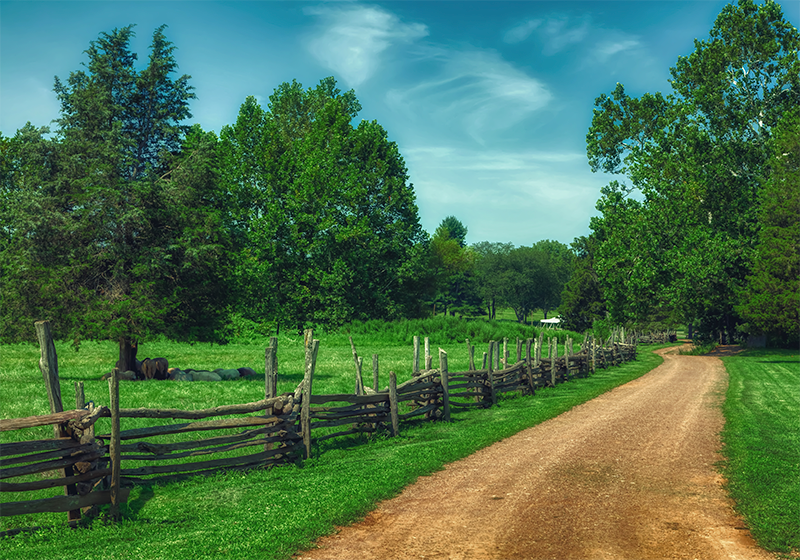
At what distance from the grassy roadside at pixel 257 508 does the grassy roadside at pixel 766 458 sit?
5090 millimetres

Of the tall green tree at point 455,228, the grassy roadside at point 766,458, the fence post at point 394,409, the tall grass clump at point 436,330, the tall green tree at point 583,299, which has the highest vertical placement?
the tall green tree at point 455,228

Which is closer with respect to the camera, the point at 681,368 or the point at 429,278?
the point at 681,368

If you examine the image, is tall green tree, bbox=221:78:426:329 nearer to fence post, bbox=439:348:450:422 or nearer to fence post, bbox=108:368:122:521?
fence post, bbox=439:348:450:422

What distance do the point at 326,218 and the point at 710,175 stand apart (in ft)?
102

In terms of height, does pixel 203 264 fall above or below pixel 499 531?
above

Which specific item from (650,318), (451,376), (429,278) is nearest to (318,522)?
(451,376)

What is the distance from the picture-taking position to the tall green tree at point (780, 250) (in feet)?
124

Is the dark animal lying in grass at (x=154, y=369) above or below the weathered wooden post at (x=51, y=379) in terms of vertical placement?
below

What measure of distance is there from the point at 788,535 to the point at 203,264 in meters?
22.1

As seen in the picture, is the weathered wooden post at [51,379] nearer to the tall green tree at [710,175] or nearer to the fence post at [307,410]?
the fence post at [307,410]

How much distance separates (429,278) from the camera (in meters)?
62.6

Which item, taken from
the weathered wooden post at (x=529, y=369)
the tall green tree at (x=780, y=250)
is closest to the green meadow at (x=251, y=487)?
the weathered wooden post at (x=529, y=369)

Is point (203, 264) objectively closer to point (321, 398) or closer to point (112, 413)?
point (321, 398)

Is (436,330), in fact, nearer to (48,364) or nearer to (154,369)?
(154,369)
